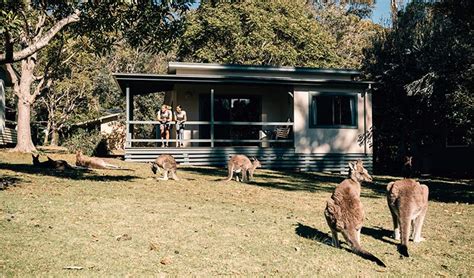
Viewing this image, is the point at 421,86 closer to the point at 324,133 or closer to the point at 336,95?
the point at 336,95

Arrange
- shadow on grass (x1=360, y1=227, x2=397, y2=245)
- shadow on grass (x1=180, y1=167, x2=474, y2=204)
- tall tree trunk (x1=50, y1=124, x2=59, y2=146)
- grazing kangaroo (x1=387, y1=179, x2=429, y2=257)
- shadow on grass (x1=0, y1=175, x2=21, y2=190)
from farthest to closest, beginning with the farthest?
1. tall tree trunk (x1=50, y1=124, x2=59, y2=146)
2. shadow on grass (x1=180, y1=167, x2=474, y2=204)
3. shadow on grass (x1=0, y1=175, x2=21, y2=190)
4. shadow on grass (x1=360, y1=227, x2=397, y2=245)
5. grazing kangaroo (x1=387, y1=179, x2=429, y2=257)

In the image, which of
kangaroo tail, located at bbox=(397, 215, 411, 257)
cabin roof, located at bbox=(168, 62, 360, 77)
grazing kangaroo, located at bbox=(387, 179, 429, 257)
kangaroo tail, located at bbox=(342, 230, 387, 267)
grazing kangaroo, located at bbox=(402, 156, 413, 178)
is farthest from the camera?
cabin roof, located at bbox=(168, 62, 360, 77)

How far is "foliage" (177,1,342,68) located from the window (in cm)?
1475

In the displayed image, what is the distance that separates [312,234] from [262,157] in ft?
42.9

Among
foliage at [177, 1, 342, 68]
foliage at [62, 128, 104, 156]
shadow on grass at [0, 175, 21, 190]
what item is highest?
foliage at [177, 1, 342, 68]

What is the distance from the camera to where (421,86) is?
22.1 metres

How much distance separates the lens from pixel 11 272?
5020 mm

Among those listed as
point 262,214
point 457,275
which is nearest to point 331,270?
point 457,275

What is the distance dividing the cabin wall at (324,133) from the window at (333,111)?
0.19m

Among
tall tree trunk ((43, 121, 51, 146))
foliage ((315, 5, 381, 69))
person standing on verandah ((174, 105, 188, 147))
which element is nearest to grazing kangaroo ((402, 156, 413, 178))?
person standing on verandah ((174, 105, 188, 147))

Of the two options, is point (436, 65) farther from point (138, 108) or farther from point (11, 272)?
point (138, 108)

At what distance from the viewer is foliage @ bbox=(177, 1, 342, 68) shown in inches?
1414

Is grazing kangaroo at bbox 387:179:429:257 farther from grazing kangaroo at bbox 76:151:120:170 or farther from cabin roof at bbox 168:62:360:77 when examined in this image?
cabin roof at bbox 168:62:360:77

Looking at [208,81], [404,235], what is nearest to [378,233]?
[404,235]
